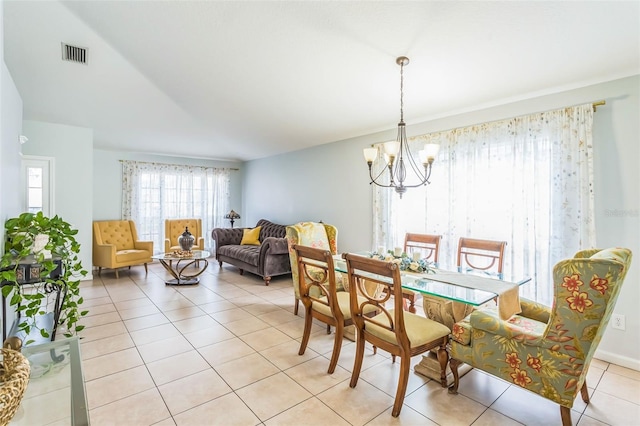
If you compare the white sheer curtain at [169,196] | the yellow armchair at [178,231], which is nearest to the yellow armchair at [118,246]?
the white sheer curtain at [169,196]

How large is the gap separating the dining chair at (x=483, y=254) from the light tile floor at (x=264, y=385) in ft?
2.81

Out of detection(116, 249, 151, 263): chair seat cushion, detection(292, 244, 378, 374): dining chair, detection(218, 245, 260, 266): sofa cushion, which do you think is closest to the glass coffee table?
detection(218, 245, 260, 266): sofa cushion

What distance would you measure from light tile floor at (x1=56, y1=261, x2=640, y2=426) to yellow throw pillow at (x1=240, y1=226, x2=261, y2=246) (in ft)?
8.92

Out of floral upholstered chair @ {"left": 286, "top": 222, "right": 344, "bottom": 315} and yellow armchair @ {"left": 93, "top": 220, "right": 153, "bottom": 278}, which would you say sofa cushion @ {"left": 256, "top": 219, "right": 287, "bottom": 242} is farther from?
yellow armchair @ {"left": 93, "top": 220, "right": 153, "bottom": 278}

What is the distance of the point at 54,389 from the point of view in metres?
1.23

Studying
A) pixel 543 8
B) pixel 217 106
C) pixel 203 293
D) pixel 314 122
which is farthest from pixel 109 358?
pixel 543 8

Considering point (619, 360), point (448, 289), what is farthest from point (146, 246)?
point (619, 360)

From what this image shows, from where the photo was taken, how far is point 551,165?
9.66ft

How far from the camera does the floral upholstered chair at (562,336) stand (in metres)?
1.49

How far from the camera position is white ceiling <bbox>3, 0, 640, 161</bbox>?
231 centimetres

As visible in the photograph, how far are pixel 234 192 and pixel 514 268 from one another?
20.9 feet

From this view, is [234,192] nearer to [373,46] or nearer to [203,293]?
[203,293]

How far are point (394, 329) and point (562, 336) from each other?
86 centimetres

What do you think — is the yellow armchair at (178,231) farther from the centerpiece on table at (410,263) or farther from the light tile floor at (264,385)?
the centerpiece on table at (410,263)
